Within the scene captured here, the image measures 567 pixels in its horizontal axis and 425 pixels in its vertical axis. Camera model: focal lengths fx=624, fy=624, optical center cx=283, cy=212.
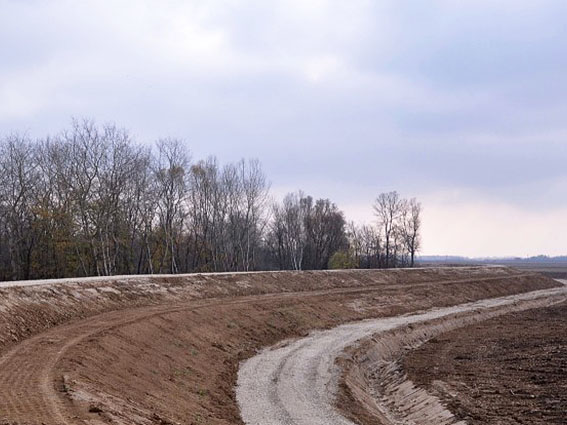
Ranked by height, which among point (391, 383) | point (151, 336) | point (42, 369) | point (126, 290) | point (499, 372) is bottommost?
point (391, 383)

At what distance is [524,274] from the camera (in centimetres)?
9769

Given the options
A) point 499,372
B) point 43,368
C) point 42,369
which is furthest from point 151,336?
point 499,372

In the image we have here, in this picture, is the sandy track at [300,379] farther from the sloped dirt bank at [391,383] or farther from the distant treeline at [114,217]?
the distant treeline at [114,217]

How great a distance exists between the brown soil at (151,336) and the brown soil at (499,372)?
8.04 metres

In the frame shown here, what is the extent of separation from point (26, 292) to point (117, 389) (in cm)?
1328

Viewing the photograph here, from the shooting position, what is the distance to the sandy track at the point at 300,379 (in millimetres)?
19881

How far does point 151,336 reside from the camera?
2758cm

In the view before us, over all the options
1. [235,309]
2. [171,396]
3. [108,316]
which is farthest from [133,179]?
[171,396]

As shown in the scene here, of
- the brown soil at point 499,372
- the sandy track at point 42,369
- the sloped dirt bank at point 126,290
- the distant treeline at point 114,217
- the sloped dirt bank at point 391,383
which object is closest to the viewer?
the sandy track at point 42,369

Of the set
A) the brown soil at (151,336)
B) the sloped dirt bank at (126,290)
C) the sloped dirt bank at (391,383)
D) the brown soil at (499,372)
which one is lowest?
the sloped dirt bank at (391,383)

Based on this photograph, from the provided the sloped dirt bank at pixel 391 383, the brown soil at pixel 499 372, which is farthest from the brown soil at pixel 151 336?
the brown soil at pixel 499 372

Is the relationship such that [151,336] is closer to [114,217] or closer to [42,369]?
[42,369]

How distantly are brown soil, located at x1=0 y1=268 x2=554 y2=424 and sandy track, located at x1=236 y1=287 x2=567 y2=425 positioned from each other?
85 centimetres

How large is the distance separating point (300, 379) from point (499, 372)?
27.2 ft
